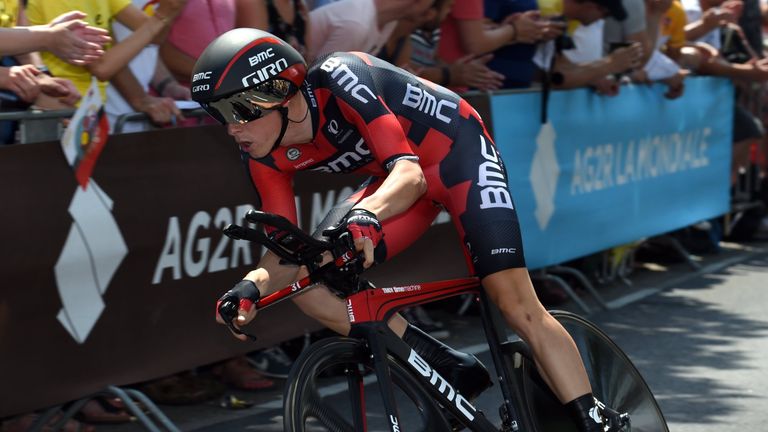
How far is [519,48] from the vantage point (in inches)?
346

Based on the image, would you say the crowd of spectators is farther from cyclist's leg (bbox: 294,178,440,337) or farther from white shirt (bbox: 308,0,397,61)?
cyclist's leg (bbox: 294,178,440,337)

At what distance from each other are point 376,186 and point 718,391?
121 inches

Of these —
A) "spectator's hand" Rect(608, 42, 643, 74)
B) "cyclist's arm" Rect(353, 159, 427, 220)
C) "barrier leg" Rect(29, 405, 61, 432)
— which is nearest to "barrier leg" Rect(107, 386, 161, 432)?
"barrier leg" Rect(29, 405, 61, 432)

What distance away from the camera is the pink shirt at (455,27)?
8.34 meters

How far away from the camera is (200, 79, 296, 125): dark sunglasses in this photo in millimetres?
3795

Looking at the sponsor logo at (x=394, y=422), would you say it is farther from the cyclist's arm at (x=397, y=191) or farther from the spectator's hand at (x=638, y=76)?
the spectator's hand at (x=638, y=76)

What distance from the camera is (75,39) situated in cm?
557

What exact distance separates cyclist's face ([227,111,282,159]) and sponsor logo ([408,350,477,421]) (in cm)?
82

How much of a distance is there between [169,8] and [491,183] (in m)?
2.58

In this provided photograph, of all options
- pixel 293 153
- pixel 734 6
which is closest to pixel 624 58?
pixel 734 6

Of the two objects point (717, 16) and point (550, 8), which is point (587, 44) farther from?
point (717, 16)

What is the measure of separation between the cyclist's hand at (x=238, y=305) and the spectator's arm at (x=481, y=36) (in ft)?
16.6

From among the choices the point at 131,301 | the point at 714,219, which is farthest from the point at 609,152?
the point at 131,301

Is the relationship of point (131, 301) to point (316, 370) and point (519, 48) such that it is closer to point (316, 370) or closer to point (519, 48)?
point (316, 370)
